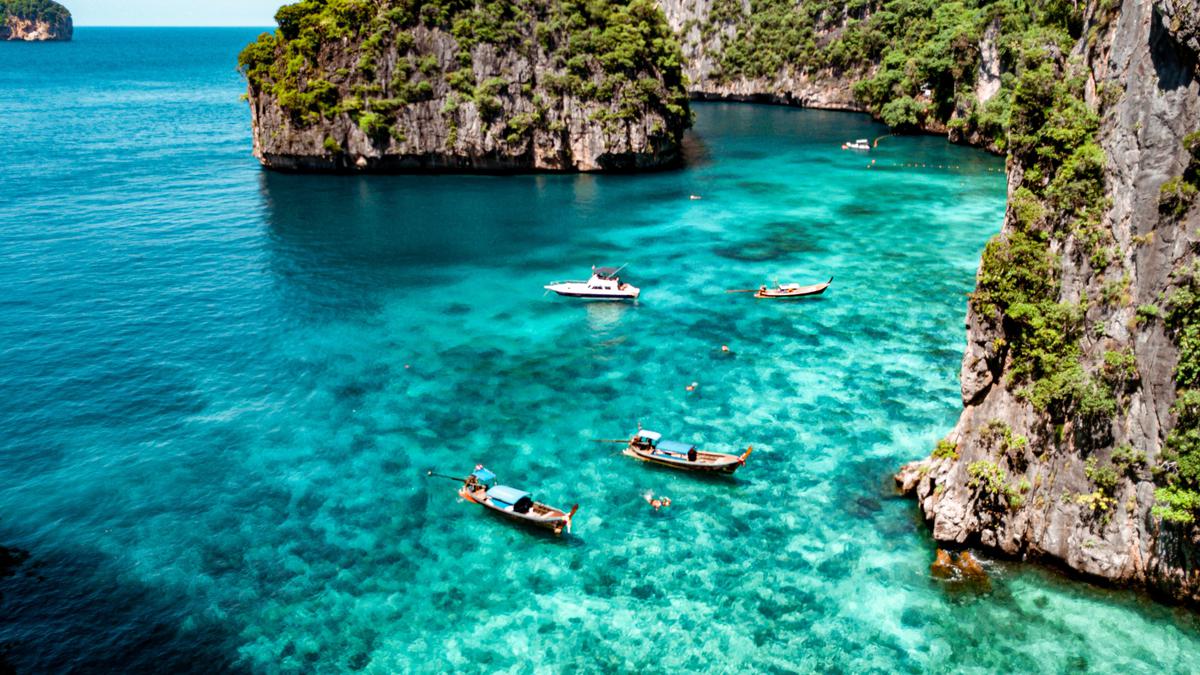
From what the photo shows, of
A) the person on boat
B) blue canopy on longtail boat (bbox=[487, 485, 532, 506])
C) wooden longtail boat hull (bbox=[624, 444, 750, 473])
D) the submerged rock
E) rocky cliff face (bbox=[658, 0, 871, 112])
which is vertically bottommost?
the person on boat

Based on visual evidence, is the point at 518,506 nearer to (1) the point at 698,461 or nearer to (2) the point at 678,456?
(2) the point at 678,456

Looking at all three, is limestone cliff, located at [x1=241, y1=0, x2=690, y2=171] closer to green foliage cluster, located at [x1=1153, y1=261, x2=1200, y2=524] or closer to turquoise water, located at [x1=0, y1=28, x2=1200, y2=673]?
turquoise water, located at [x1=0, y1=28, x2=1200, y2=673]

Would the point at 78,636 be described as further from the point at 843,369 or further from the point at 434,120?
the point at 434,120

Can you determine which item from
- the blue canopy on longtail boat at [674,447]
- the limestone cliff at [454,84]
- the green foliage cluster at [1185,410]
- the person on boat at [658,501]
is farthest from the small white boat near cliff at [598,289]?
the limestone cliff at [454,84]

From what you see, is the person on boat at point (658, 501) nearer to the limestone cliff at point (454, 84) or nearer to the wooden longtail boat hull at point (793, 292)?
the wooden longtail boat hull at point (793, 292)

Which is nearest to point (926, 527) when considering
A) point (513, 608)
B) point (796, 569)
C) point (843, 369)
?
point (796, 569)

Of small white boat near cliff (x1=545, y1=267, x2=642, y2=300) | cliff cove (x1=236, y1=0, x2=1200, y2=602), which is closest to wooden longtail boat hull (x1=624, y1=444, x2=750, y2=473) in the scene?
cliff cove (x1=236, y1=0, x2=1200, y2=602)

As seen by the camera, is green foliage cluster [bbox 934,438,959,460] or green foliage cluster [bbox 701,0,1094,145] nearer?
green foliage cluster [bbox 934,438,959,460]
